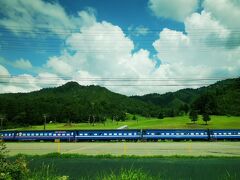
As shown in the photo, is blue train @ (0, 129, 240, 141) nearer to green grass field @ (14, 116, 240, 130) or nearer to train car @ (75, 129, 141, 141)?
train car @ (75, 129, 141, 141)

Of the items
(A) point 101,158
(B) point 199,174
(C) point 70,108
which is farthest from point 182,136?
(C) point 70,108

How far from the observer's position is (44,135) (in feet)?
196

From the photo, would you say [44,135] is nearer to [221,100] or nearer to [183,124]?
[221,100]

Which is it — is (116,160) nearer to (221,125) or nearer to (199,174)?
(199,174)

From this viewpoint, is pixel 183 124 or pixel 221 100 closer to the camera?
pixel 221 100

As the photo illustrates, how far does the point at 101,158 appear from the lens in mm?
31016

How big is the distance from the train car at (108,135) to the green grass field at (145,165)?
25.0 m

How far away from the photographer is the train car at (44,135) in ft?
192

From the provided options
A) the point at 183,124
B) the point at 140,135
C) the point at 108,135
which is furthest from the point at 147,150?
the point at 183,124

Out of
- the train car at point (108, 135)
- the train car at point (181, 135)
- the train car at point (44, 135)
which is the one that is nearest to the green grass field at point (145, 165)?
the train car at point (108, 135)

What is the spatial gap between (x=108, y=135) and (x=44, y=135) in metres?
13.4

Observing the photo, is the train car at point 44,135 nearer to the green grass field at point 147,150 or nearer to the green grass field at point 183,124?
the green grass field at point 147,150

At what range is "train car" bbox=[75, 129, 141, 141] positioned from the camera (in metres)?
56.4

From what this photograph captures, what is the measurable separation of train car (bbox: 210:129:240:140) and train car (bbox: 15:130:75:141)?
89.9ft
